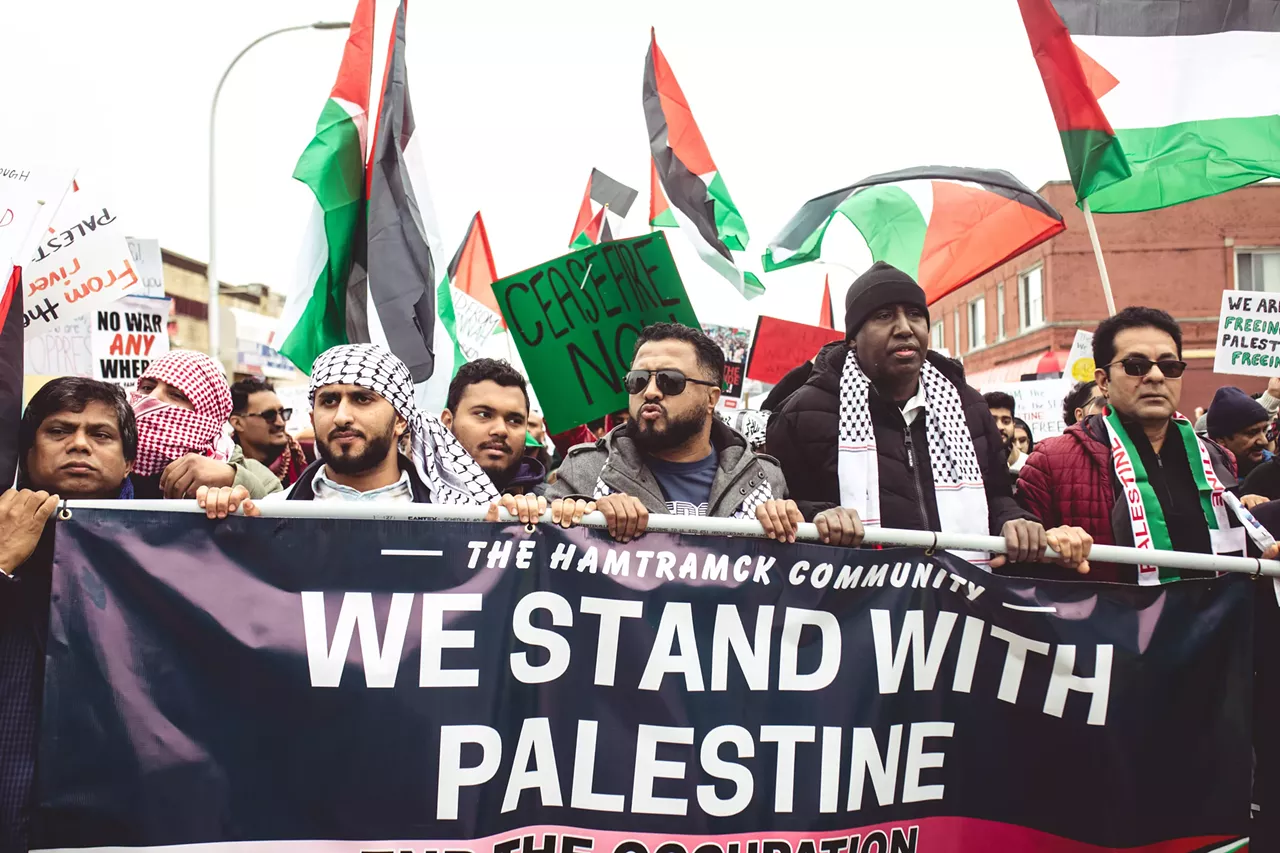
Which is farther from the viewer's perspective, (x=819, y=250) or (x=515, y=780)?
(x=819, y=250)

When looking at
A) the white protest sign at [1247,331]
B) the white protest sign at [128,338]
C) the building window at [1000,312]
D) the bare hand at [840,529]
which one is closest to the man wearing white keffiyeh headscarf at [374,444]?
the bare hand at [840,529]

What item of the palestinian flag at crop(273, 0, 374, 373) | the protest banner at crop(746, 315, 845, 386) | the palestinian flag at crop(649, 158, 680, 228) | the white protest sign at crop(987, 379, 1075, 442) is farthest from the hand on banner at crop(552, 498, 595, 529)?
the white protest sign at crop(987, 379, 1075, 442)

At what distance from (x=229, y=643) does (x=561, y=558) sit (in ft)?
2.66

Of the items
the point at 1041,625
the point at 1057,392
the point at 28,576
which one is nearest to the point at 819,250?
the point at 1041,625

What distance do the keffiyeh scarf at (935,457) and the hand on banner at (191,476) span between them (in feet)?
6.77

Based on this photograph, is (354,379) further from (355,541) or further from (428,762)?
(428,762)

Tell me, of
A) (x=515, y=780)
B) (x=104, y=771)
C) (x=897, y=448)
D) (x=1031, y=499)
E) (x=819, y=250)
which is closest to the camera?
(x=104, y=771)

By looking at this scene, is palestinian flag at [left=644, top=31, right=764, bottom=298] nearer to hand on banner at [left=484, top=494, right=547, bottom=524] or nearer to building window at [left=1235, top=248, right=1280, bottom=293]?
hand on banner at [left=484, top=494, right=547, bottom=524]

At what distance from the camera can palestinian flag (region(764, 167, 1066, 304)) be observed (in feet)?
21.1

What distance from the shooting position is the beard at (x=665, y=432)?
10.9 feet

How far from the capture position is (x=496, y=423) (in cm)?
412

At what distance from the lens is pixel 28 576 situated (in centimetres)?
248

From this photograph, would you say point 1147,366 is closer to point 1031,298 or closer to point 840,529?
point 840,529

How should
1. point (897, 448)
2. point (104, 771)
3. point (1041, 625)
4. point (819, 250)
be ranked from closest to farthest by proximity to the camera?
point (104, 771), point (1041, 625), point (897, 448), point (819, 250)
